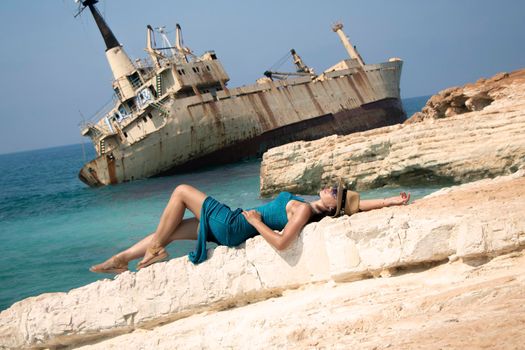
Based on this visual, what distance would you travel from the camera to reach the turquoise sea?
10793mm

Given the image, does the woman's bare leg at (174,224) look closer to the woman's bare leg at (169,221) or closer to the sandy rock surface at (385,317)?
the woman's bare leg at (169,221)

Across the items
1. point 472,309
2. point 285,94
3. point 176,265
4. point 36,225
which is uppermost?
point 285,94

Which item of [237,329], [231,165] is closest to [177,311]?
[237,329]

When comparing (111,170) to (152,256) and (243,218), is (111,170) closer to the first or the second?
(152,256)

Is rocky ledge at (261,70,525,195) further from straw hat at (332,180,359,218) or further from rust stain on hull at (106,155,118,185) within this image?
rust stain on hull at (106,155,118,185)

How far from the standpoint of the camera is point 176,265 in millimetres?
4602

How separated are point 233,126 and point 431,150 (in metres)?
17.6

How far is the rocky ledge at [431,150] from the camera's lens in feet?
33.7

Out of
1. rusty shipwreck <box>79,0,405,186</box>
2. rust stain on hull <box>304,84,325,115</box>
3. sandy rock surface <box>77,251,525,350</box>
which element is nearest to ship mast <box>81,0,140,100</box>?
rusty shipwreck <box>79,0,405,186</box>

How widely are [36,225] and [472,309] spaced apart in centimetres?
1825

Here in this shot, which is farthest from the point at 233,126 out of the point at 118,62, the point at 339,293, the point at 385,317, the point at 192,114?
the point at 385,317

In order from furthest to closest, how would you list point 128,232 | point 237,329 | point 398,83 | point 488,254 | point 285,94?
point 398,83 < point 285,94 < point 128,232 < point 237,329 < point 488,254

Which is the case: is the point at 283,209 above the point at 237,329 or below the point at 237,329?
above

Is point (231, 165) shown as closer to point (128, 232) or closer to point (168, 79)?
point (168, 79)
